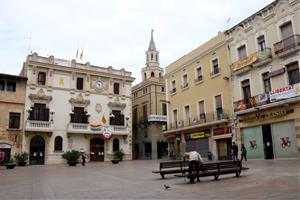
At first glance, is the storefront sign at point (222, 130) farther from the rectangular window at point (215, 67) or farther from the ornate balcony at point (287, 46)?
the ornate balcony at point (287, 46)

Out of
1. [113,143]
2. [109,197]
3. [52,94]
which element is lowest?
[109,197]

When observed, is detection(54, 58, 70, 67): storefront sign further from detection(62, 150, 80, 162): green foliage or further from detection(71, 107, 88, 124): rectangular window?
detection(62, 150, 80, 162): green foliage

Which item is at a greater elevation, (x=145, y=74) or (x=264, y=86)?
(x=145, y=74)

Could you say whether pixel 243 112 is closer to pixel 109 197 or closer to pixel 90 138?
pixel 109 197

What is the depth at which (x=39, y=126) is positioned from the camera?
3281 cm

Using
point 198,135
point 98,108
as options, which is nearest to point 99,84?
point 98,108

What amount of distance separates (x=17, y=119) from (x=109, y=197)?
2762cm

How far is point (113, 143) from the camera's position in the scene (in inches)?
1513

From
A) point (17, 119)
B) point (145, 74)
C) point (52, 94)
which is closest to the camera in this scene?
point (17, 119)

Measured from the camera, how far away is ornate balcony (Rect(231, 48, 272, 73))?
22044 millimetres

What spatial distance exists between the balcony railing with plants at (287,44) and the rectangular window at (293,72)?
119 cm

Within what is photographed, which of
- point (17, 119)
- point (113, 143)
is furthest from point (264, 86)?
Result: point (17, 119)

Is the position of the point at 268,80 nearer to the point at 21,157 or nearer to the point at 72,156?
the point at 72,156

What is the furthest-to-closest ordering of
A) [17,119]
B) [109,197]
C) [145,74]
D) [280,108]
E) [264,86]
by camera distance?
A: [145,74] → [17,119] → [264,86] → [280,108] → [109,197]
